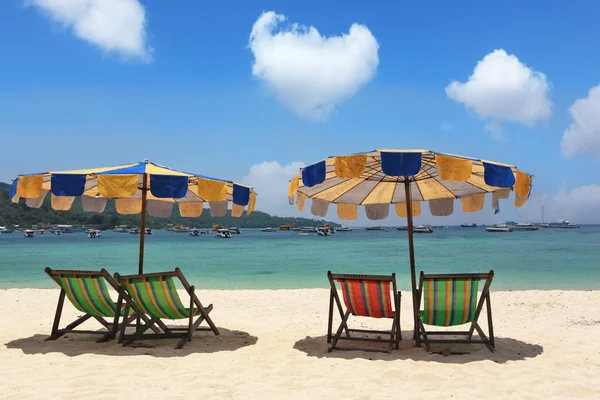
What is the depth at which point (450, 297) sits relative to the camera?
455 centimetres

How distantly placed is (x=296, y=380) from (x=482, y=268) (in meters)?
22.8

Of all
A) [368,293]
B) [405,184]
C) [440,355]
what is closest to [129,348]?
[368,293]

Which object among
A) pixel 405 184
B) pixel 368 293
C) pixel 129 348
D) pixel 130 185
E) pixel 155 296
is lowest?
pixel 129 348

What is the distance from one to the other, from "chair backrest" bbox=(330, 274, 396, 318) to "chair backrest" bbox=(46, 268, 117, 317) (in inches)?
97.6

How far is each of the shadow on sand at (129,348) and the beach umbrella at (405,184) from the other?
1.83 m

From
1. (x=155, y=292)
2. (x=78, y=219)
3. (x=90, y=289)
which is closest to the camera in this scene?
(x=155, y=292)

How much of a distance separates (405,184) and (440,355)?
1.94 meters

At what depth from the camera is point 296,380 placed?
3807mm

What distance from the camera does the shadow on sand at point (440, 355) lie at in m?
4.50

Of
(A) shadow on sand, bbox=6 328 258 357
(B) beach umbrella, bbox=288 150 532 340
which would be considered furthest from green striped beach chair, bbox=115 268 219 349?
(B) beach umbrella, bbox=288 150 532 340

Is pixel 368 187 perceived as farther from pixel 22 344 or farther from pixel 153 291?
pixel 22 344

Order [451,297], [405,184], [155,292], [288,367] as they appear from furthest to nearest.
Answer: [405,184] → [155,292] → [451,297] → [288,367]

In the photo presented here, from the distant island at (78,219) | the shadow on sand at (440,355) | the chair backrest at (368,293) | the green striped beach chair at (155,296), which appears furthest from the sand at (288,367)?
the distant island at (78,219)

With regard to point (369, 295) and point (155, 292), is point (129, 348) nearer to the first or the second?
point (155, 292)
